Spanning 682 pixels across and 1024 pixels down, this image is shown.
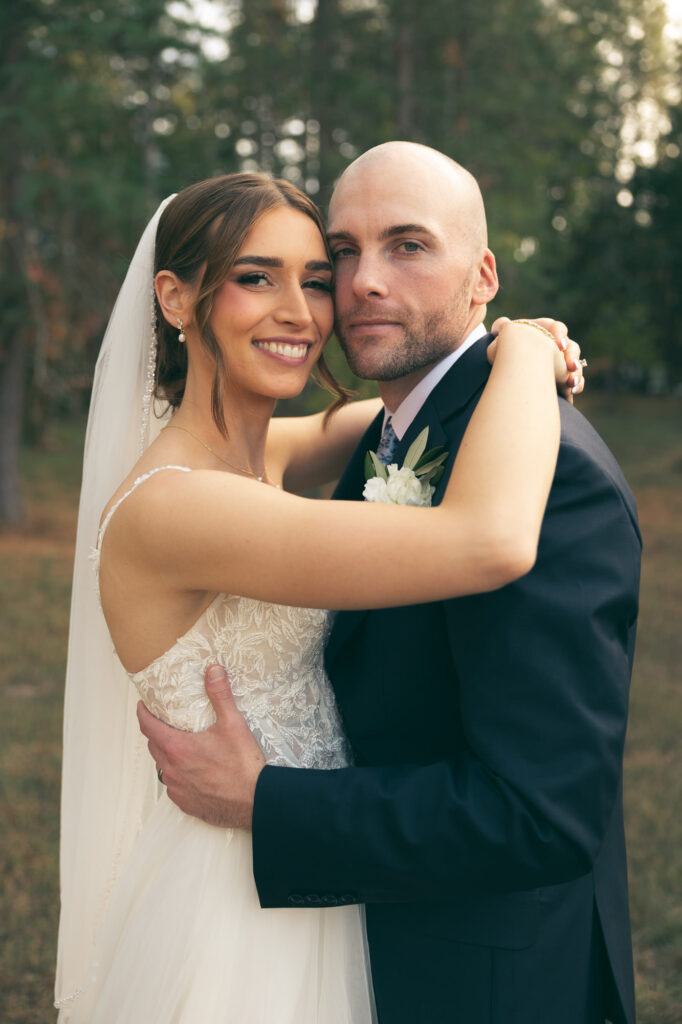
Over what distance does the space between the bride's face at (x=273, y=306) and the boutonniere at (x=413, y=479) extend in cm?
43

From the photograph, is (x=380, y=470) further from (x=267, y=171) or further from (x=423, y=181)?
(x=267, y=171)

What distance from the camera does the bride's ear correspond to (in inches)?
104

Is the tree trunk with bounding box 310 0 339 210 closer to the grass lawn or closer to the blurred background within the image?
the blurred background

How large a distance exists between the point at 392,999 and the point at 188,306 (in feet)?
6.11

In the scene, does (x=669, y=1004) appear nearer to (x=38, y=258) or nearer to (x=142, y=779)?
(x=142, y=779)

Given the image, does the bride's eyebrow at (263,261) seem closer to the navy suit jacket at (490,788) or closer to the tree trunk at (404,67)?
the navy suit jacket at (490,788)

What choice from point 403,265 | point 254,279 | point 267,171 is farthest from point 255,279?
point 267,171

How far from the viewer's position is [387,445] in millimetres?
2693

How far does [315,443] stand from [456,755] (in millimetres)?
1666

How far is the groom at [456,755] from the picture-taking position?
1919mm

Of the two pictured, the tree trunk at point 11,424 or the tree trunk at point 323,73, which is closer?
the tree trunk at point 323,73

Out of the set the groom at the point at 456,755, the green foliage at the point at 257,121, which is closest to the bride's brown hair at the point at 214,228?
the groom at the point at 456,755

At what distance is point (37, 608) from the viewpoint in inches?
446

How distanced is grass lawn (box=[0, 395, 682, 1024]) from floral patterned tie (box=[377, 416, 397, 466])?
3.20 m
